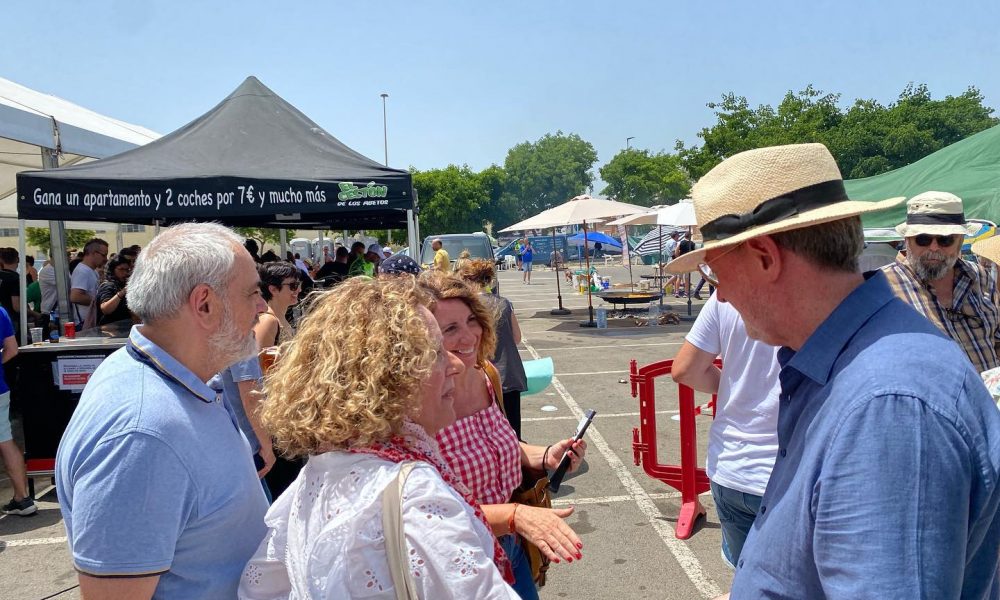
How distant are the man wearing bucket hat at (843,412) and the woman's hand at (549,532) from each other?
60 cm

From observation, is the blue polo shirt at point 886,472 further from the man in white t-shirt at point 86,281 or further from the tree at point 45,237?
the tree at point 45,237

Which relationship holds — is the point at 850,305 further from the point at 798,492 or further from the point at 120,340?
the point at 120,340

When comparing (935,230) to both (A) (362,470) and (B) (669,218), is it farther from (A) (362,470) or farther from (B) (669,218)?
(B) (669,218)

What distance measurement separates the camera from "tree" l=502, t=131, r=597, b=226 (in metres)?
76.6

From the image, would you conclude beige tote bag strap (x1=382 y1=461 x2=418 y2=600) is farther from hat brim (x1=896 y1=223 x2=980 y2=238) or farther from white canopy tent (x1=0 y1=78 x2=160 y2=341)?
white canopy tent (x1=0 y1=78 x2=160 y2=341)

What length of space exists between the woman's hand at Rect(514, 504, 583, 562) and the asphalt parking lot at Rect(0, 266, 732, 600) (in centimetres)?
222

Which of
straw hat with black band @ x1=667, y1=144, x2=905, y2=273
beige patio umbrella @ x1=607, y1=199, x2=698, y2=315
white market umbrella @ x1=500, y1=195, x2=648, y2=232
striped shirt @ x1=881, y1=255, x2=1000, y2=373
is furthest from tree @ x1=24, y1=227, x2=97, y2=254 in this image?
straw hat with black band @ x1=667, y1=144, x2=905, y2=273

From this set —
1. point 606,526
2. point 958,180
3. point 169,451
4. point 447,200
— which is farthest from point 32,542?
point 447,200

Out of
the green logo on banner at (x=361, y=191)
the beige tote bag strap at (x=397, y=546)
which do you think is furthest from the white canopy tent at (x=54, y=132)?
the beige tote bag strap at (x=397, y=546)

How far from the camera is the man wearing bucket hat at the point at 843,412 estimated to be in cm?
99

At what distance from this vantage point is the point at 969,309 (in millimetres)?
3494

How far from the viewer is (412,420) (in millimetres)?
1645

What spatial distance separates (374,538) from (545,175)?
77.3 metres

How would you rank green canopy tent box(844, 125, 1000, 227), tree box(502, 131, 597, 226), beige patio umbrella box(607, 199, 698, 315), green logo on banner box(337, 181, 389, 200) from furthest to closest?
1. tree box(502, 131, 597, 226)
2. beige patio umbrella box(607, 199, 698, 315)
3. green canopy tent box(844, 125, 1000, 227)
4. green logo on banner box(337, 181, 389, 200)
